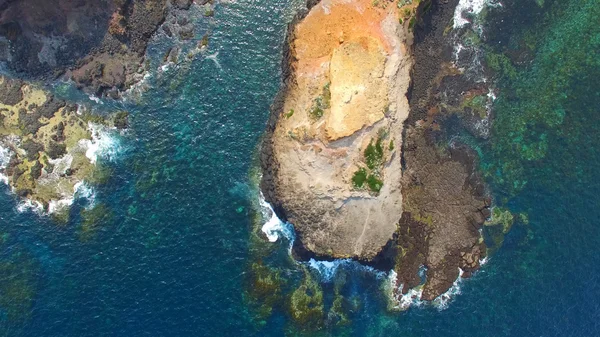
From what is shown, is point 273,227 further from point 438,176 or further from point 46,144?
point 46,144

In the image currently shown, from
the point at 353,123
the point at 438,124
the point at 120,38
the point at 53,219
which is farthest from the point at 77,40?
the point at 438,124

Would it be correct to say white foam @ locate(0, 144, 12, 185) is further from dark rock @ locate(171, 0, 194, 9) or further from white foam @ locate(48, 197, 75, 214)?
dark rock @ locate(171, 0, 194, 9)

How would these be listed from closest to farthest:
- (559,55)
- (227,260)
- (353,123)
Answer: (353,123) < (227,260) < (559,55)

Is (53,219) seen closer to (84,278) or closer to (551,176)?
(84,278)

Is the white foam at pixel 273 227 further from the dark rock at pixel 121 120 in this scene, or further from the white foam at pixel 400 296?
the dark rock at pixel 121 120

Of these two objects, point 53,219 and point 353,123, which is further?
point 53,219

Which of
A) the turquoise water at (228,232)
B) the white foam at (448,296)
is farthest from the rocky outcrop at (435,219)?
the turquoise water at (228,232)
